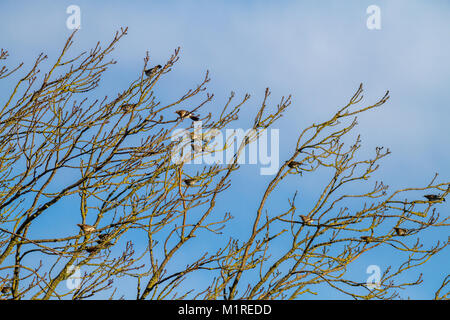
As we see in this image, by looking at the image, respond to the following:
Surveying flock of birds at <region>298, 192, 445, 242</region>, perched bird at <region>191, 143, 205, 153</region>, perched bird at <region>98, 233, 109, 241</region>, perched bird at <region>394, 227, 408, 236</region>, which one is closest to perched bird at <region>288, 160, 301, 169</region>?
flock of birds at <region>298, 192, 445, 242</region>

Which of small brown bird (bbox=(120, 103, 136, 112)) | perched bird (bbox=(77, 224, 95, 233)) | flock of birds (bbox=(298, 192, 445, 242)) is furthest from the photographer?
small brown bird (bbox=(120, 103, 136, 112))

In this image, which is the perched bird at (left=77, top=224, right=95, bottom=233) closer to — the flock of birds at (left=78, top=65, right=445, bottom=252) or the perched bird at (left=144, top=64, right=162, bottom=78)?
the flock of birds at (left=78, top=65, right=445, bottom=252)

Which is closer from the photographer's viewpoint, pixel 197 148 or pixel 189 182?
pixel 189 182

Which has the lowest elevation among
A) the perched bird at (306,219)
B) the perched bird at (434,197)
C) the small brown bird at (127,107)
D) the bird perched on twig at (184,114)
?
the perched bird at (306,219)

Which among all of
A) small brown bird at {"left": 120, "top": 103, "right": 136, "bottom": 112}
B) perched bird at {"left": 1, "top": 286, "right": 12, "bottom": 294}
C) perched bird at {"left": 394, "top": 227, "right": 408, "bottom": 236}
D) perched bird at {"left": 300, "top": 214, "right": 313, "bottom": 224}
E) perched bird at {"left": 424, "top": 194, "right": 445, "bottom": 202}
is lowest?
perched bird at {"left": 1, "top": 286, "right": 12, "bottom": 294}

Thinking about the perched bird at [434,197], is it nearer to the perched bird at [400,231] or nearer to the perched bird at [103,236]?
the perched bird at [400,231]

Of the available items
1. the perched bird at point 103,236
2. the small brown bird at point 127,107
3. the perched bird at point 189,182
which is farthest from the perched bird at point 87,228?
the small brown bird at point 127,107

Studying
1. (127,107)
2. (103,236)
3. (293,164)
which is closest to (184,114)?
(127,107)

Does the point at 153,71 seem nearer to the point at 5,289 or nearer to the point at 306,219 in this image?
the point at 306,219
